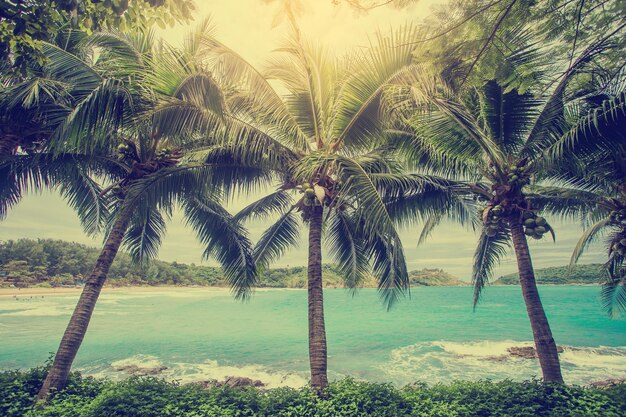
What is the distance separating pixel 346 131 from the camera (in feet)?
22.2

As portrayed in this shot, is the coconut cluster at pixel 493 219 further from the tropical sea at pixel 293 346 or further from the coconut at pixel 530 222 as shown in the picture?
the tropical sea at pixel 293 346

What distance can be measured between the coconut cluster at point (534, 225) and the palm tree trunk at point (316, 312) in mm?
4104

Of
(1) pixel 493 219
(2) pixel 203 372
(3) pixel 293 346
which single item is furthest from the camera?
(3) pixel 293 346

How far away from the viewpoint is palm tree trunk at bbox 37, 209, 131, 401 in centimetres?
609

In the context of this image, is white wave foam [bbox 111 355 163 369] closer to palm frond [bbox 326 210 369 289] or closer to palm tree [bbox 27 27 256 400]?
palm tree [bbox 27 27 256 400]

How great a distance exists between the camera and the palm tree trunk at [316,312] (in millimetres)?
6294

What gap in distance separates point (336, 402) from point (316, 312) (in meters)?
1.62

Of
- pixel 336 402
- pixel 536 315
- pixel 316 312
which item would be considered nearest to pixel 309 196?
pixel 316 312

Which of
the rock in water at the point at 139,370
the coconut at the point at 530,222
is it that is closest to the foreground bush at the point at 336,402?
the coconut at the point at 530,222

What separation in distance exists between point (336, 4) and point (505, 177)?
503 cm

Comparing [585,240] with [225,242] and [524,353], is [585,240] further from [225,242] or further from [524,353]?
[225,242]

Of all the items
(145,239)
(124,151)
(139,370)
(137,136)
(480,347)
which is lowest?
(480,347)

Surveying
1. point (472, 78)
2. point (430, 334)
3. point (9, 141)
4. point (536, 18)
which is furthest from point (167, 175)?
point (430, 334)

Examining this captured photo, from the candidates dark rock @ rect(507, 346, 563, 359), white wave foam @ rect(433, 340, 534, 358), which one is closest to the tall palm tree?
dark rock @ rect(507, 346, 563, 359)
